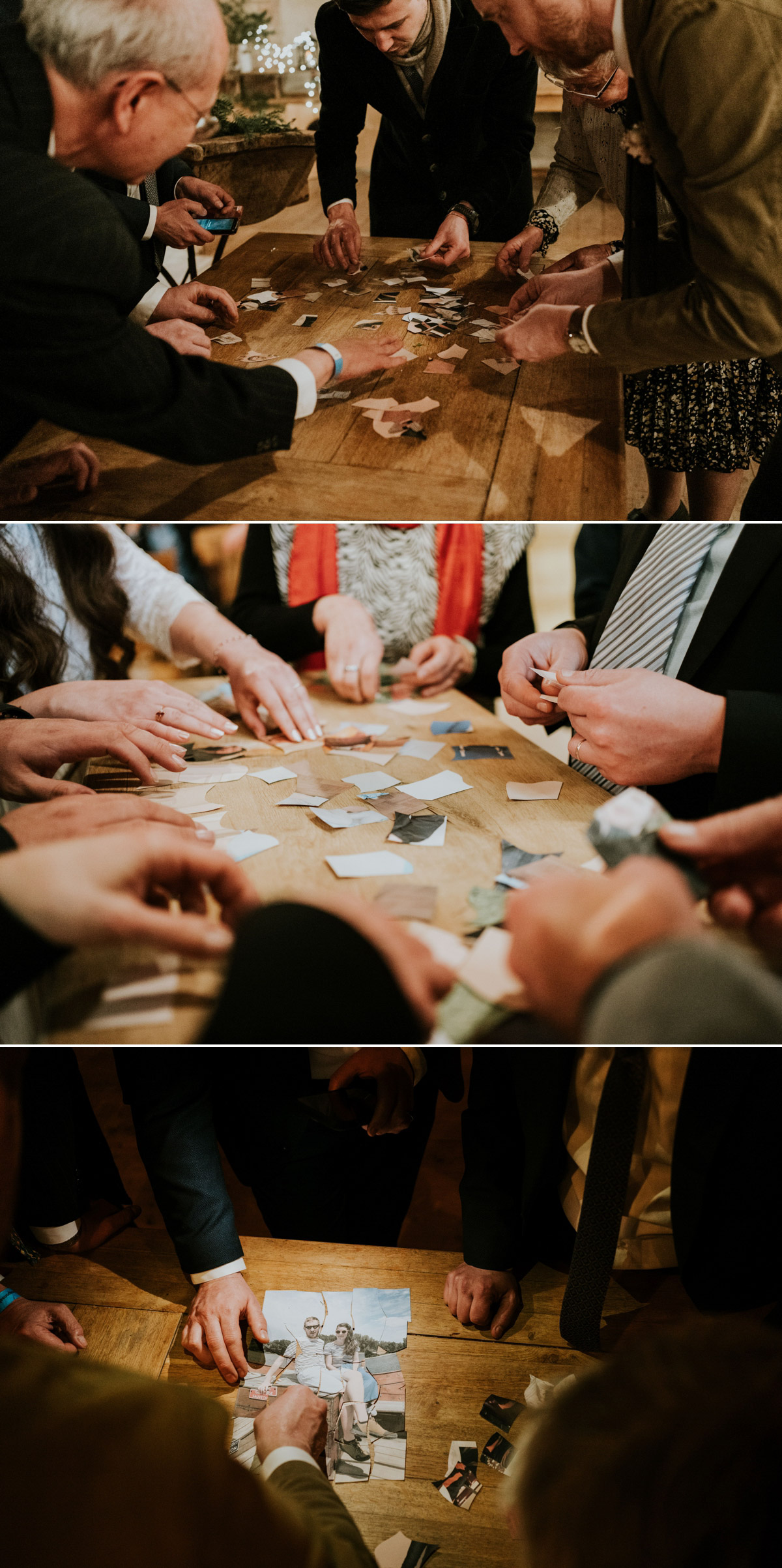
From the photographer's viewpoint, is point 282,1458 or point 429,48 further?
point 429,48

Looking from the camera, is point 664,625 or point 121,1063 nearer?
point 664,625

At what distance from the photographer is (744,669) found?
115 cm

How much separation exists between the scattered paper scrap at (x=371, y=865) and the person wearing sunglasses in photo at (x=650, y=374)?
3.12 feet

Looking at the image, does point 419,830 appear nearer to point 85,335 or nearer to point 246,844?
point 246,844

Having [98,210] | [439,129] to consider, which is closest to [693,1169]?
[98,210]

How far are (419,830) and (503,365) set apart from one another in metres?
1.06

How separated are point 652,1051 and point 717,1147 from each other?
0.18 meters

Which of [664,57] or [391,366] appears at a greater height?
[664,57]

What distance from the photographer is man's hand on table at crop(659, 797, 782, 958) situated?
3.57ft

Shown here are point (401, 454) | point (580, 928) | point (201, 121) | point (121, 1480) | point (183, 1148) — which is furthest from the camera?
point (183, 1148)

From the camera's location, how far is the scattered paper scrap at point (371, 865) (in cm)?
111

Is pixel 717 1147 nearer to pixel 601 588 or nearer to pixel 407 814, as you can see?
pixel 407 814

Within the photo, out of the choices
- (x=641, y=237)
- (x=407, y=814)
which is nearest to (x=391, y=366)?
(x=641, y=237)

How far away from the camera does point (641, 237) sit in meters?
1.44
